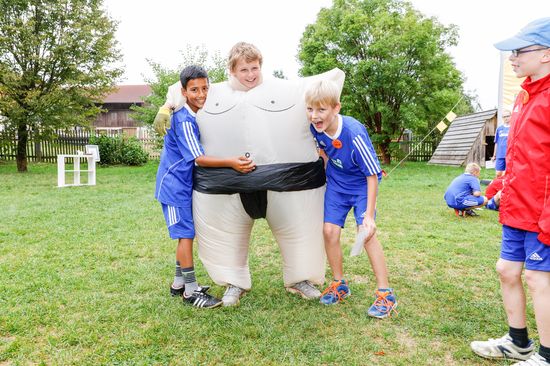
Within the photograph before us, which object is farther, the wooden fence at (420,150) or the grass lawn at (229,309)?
the wooden fence at (420,150)

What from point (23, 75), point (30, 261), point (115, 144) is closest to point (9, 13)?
point (23, 75)

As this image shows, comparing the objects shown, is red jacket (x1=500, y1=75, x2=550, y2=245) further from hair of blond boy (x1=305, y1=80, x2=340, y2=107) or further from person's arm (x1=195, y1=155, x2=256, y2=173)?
person's arm (x1=195, y1=155, x2=256, y2=173)

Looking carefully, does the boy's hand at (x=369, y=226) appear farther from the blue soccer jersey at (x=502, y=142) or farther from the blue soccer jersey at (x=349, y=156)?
the blue soccer jersey at (x=502, y=142)

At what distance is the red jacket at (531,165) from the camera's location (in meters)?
2.18

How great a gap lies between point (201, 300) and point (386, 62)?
15.0 metres

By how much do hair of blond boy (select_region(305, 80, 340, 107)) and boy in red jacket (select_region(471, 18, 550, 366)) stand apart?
3.16ft

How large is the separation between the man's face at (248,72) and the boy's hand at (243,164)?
528mm

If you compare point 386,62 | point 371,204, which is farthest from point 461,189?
point 386,62

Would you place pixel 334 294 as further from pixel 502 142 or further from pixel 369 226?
pixel 502 142

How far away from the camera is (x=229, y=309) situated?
3256mm

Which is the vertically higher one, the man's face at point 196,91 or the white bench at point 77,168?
the man's face at point 196,91

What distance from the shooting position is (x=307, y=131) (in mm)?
3240

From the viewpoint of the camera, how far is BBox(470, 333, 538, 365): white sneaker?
2.49 metres

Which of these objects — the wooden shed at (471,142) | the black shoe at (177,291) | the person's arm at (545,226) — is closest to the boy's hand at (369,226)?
the person's arm at (545,226)
